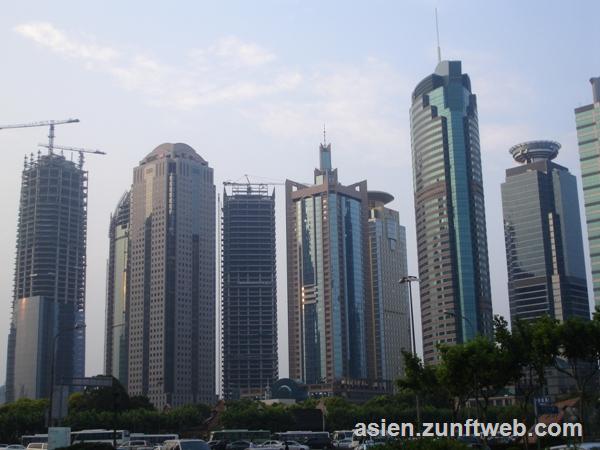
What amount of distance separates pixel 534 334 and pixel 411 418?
8628cm

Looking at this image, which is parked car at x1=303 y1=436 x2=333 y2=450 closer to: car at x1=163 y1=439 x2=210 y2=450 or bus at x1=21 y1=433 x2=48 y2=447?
bus at x1=21 y1=433 x2=48 y2=447

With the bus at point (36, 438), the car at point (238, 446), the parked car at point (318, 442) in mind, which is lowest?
the parked car at point (318, 442)

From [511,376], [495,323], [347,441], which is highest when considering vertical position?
[495,323]

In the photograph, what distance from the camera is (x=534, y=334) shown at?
4078 cm

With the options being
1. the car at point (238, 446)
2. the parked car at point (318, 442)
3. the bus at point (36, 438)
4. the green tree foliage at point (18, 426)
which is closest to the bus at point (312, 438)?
the parked car at point (318, 442)

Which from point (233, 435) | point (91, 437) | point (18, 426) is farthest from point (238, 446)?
point (18, 426)

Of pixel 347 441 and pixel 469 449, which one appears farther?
pixel 347 441

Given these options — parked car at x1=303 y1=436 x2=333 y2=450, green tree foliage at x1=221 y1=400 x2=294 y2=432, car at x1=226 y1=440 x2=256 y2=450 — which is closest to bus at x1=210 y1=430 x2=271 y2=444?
parked car at x1=303 y1=436 x2=333 y2=450

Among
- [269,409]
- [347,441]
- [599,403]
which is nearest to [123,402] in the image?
[269,409]

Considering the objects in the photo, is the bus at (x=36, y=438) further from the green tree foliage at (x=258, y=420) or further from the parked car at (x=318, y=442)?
the green tree foliage at (x=258, y=420)

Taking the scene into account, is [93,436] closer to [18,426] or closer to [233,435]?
[233,435]

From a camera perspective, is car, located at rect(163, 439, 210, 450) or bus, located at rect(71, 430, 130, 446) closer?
car, located at rect(163, 439, 210, 450)

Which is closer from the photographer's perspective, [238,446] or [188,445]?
[188,445]

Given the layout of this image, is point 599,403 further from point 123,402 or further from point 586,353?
point 123,402
